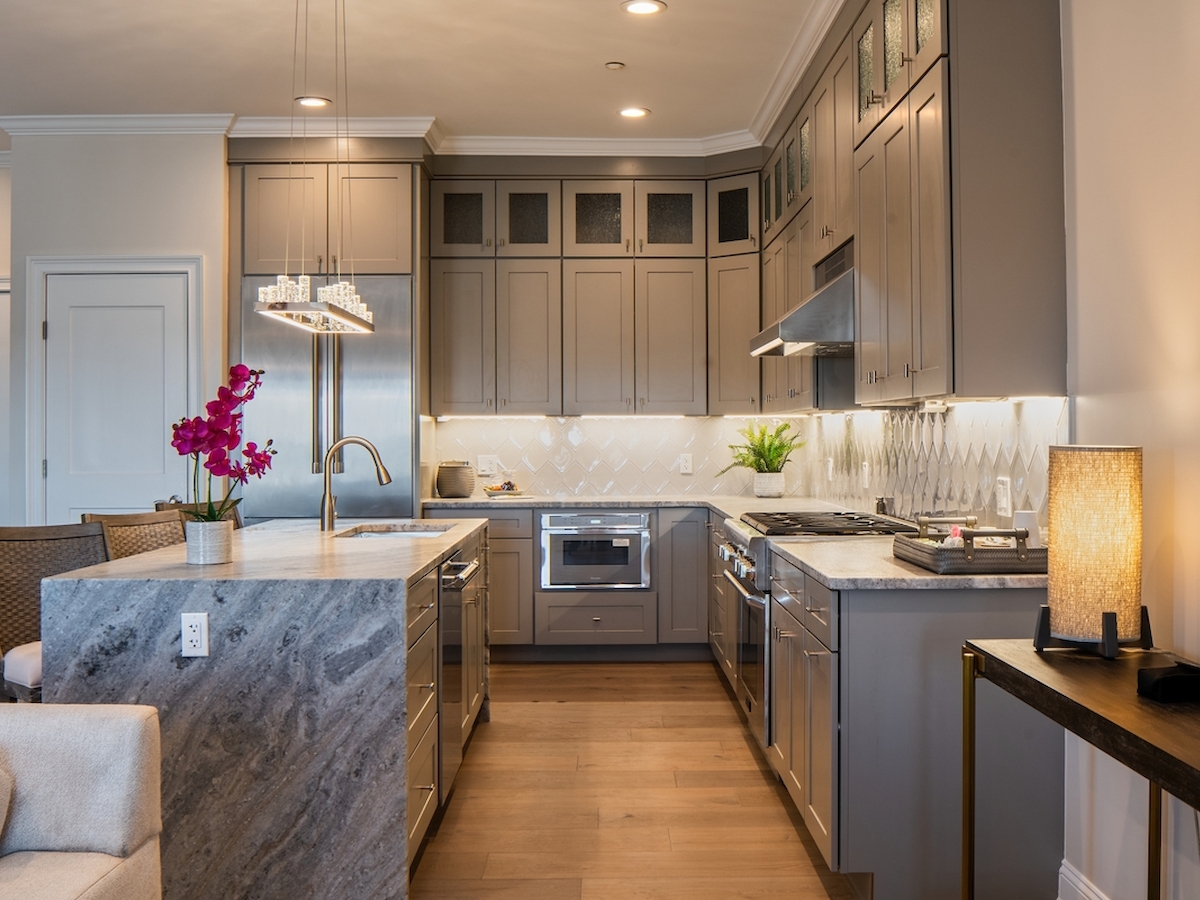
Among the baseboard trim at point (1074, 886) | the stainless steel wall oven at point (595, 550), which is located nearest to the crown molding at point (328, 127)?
the stainless steel wall oven at point (595, 550)

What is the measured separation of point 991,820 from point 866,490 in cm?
209

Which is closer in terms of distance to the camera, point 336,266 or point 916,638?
point 916,638

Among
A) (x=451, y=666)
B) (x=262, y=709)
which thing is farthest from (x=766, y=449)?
(x=262, y=709)

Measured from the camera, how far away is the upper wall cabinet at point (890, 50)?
2.54 meters

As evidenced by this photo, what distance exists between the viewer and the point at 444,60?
162 inches

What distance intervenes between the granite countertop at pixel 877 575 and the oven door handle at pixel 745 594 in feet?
1.39

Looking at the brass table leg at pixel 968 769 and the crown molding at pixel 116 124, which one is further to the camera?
the crown molding at pixel 116 124

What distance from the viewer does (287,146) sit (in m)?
4.96

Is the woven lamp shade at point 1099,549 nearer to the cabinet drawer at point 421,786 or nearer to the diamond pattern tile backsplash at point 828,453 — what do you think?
the diamond pattern tile backsplash at point 828,453

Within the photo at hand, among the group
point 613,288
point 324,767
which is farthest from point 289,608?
point 613,288

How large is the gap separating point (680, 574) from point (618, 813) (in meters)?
2.15

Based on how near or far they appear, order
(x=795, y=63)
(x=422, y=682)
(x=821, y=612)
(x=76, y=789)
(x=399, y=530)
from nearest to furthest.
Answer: (x=76, y=789) → (x=821, y=612) → (x=422, y=682) → (x=399, y=530) → (x=795, y=63)

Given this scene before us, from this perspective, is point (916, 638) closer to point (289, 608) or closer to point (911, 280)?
point (911, 280)

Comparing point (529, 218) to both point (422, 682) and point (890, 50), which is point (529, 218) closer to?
point (890, 50)
